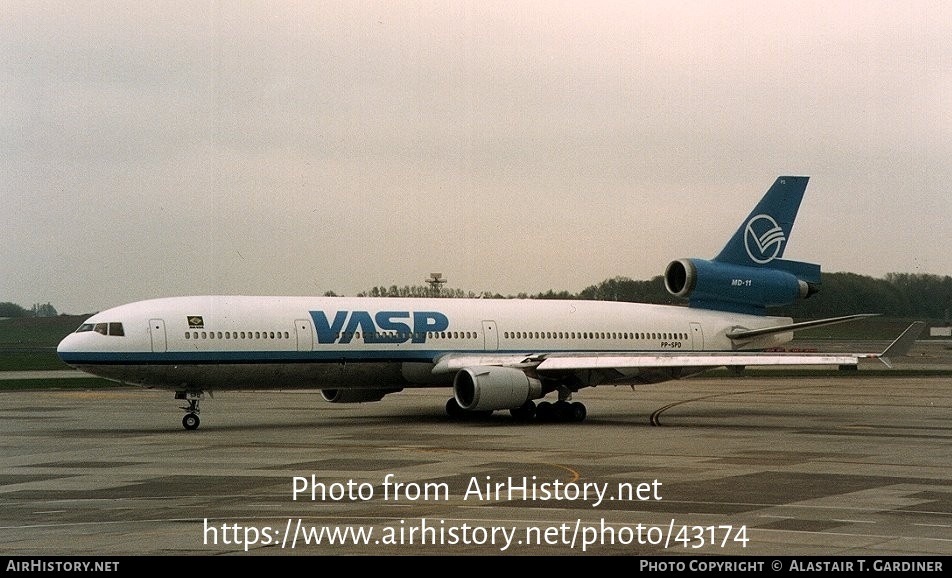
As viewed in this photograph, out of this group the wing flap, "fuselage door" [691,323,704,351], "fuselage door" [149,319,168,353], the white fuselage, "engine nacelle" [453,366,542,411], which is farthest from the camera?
"fuselage door" [691,323,704,351]

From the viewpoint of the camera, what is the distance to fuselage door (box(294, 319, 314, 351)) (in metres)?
35.2

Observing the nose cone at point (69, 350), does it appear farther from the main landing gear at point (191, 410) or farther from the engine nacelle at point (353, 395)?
the engine nacelle at point (353, 395)

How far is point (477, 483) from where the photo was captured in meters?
20.9

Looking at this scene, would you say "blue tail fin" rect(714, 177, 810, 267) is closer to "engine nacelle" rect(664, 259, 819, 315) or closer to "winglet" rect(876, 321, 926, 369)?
"engine nacelle" rect(664, 259, 819, 315)

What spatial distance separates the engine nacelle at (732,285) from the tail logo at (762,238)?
1.47 ft

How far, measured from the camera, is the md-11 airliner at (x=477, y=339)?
33219 mm

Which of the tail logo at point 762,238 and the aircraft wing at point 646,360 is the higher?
the tail logo at point 762,238

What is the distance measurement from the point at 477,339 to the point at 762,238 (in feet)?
39.0

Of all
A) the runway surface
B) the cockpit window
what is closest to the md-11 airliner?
the cockpit window

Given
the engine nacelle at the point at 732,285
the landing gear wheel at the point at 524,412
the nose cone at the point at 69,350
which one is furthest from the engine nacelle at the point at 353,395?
the engine nacelle at the point at 732,285

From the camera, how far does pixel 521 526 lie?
1586 centimetres

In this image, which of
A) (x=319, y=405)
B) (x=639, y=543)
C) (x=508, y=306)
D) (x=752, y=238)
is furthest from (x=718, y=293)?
(x=639, y=543)

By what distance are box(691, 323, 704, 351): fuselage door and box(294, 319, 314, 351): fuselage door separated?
48.1 ft

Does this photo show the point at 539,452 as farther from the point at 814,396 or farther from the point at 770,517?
the point at 814,396
